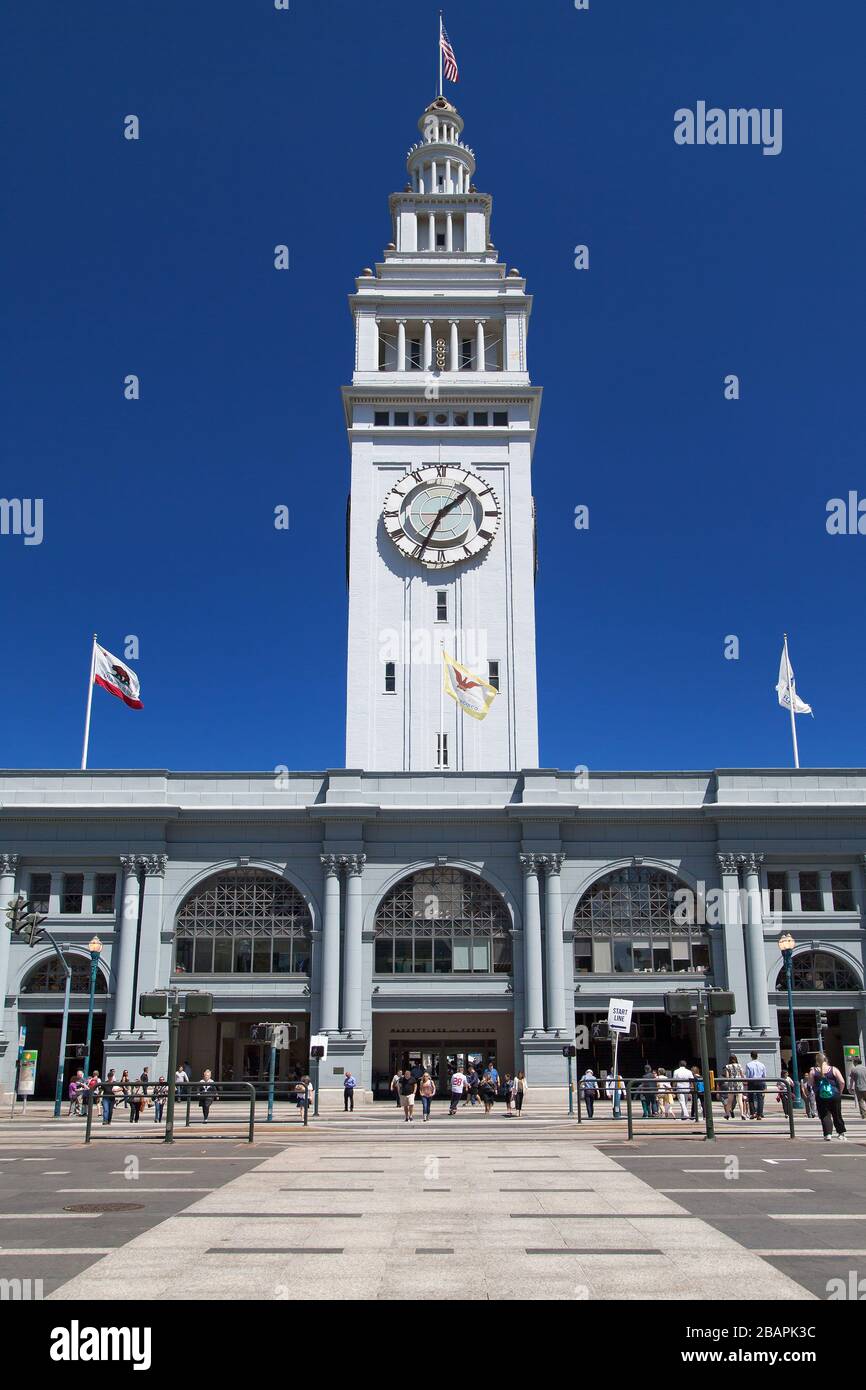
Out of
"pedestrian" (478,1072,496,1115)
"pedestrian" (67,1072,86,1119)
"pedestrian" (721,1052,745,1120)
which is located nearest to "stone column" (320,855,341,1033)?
"pedestrian" (478,1072,496,1115)

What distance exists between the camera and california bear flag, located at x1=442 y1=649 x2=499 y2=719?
57031 mm

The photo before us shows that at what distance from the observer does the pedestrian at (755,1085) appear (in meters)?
36.3

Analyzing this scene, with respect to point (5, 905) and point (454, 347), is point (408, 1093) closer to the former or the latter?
point (5, 905)

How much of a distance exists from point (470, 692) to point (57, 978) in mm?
23437

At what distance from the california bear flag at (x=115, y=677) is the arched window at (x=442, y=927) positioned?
52.8 feet

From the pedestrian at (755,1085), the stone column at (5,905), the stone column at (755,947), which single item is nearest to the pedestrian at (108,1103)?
the stone column at (5,905)

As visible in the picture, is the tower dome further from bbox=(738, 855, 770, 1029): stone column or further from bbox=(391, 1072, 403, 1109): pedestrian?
bbox=(391, 1072, 403, 1109): pedestrian

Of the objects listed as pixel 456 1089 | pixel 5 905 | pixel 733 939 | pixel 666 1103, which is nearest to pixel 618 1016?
pixel 666 1103

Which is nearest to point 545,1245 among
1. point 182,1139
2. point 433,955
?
point 182,1139

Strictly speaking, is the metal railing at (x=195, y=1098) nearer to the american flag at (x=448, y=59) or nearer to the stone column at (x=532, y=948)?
the stone column at (x=532, y=948)

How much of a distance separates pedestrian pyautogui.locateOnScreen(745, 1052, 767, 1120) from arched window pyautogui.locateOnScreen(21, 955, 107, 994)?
89.7ft

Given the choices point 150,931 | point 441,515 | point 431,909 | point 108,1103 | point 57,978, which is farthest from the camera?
point 441,515

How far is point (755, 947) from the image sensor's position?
49656 millimetres

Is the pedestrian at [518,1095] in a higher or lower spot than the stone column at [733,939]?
lower
